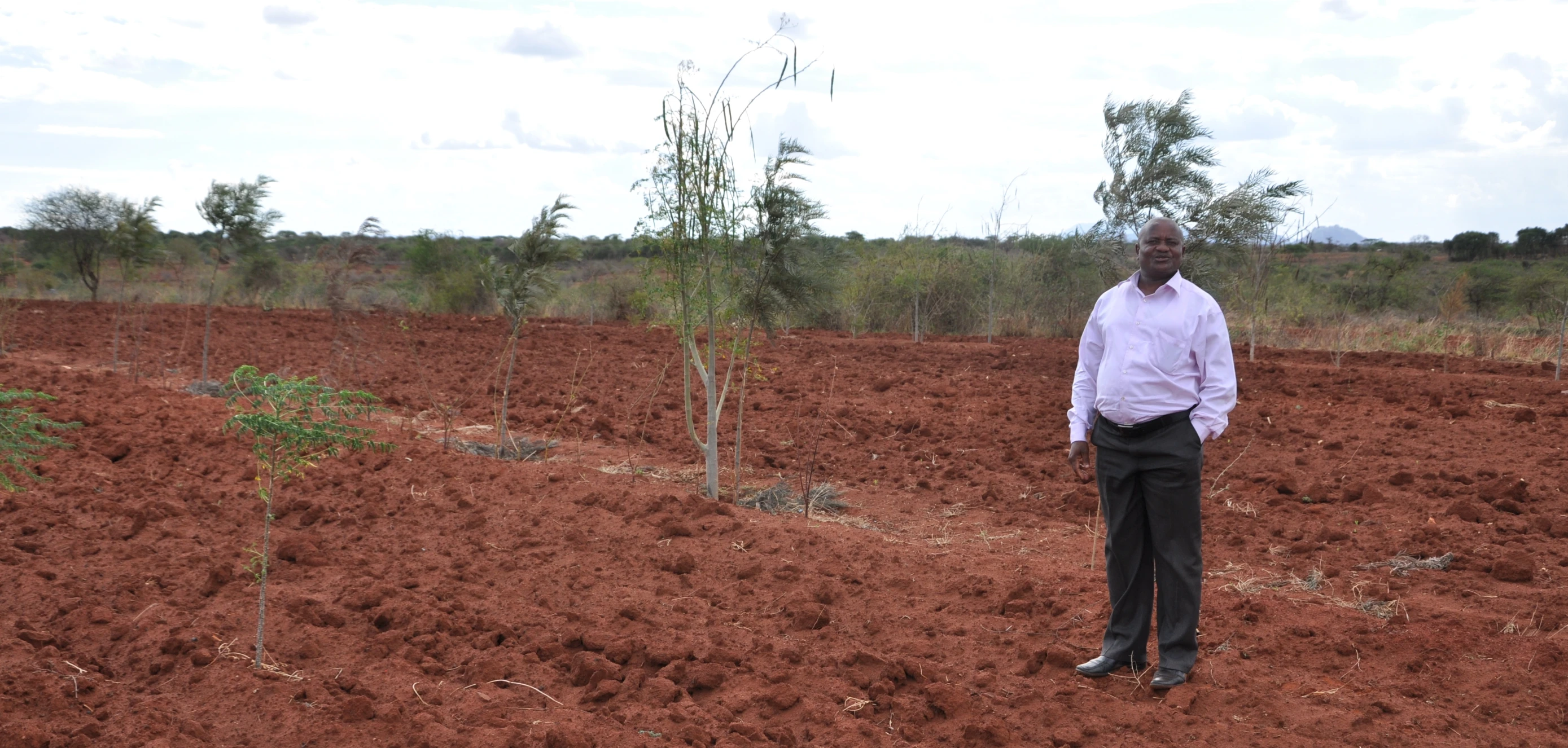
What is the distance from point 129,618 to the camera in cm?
488

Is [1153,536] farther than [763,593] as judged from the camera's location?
No

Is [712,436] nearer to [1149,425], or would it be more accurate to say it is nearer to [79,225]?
[1149,425]

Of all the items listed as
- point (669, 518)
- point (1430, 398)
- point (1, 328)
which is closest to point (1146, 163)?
point (1430, 398)

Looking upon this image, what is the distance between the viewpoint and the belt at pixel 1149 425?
3947mm

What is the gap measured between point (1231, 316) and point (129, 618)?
78.2 ft

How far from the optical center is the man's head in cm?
397

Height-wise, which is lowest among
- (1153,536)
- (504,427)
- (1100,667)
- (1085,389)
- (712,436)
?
(1100,667)

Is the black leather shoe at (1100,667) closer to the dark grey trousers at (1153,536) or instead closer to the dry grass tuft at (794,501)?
the dark grey trousers at (1153,536)

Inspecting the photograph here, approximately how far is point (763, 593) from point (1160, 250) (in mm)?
2679

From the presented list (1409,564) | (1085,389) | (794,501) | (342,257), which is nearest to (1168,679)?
(1085,389)

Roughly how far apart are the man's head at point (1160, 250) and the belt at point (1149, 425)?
50 cm

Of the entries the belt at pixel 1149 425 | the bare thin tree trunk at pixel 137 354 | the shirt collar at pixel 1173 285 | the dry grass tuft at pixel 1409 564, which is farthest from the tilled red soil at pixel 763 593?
the bare thin tree trunk at pixel 137 354

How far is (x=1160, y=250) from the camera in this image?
397cm

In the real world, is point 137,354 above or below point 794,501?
above
